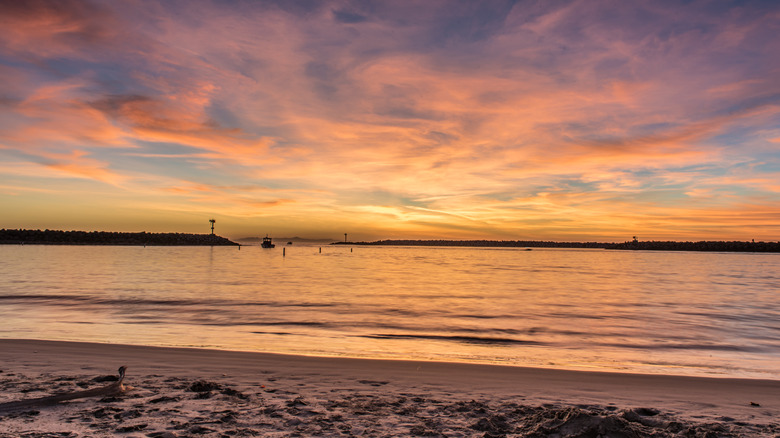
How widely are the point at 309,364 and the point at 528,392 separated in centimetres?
442

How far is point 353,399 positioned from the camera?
6723mm

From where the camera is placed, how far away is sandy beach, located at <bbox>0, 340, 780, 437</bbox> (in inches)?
212

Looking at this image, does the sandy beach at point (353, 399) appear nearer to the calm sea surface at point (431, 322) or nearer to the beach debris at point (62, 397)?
the beach debris at point (62, 397)

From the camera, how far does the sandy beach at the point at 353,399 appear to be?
539cm

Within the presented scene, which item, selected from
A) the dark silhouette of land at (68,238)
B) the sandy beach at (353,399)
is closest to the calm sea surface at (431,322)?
the sandy beach at (353,399)

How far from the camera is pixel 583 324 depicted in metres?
19.2

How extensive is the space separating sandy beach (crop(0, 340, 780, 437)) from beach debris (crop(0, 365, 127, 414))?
0.09 meters

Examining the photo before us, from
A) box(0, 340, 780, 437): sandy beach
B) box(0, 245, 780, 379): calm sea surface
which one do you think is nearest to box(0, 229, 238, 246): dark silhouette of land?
box(0, 245, 780, 379): calm sea surface

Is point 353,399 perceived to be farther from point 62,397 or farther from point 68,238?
point 68,238

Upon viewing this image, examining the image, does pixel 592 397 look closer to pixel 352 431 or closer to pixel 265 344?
pixel 352 431

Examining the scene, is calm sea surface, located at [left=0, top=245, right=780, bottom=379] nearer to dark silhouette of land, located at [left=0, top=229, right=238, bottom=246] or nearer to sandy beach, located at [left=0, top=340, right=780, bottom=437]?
sandy beach, located at [left=0, top=340, right=780, bottom=437]

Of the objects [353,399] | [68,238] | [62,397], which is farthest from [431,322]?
[68,238]

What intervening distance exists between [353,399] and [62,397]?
4110 mm

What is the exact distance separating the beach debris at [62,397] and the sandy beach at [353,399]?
89 millimetres
